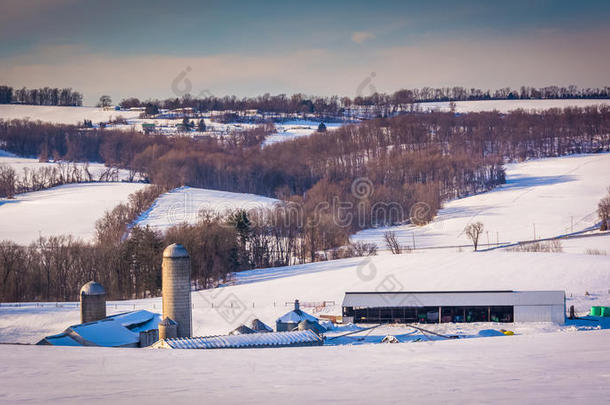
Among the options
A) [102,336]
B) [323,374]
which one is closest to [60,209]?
[102,336]

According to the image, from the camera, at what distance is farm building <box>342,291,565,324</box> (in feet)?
97.8

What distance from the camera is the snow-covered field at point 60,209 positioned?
59062 millimetres

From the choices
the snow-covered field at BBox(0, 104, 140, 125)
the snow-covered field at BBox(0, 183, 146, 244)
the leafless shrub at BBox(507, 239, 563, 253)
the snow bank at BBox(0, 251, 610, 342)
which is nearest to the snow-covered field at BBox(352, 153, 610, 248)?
the leafless shrub at BBox(507, 239, 563, 253)

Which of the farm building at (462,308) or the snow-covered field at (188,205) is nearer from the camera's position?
the farm building at (462,308)

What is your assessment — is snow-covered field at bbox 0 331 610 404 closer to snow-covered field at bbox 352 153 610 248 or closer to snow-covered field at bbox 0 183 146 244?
snow-covered field at bbox 352 153 610 248

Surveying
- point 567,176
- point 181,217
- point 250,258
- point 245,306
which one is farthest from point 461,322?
point 567,176

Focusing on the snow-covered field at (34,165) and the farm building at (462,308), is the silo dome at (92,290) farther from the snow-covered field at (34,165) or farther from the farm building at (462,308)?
the snow-covered field at (34,165)

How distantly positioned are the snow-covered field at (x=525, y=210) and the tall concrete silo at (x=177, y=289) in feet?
122

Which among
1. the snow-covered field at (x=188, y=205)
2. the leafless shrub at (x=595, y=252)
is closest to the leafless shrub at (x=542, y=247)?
the leafless shrub at (x=595, y=252)

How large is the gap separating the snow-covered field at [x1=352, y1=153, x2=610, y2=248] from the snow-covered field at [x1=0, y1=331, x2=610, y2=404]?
48.7 meters

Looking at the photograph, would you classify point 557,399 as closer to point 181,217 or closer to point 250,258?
point 250,258

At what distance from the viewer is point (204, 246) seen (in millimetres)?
48656

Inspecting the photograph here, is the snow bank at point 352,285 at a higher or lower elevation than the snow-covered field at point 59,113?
lower

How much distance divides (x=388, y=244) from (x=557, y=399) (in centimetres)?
5023
